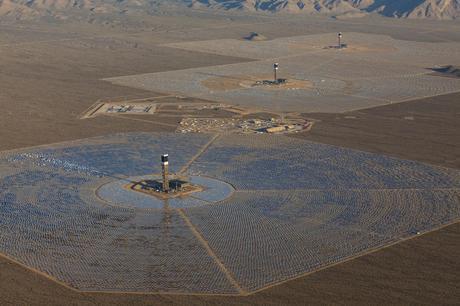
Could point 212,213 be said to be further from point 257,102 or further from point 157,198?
point 257,102

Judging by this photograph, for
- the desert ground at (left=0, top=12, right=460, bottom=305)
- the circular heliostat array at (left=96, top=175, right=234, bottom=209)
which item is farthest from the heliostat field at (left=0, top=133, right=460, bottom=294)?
the desert ground at (left=0, top=12, right=460, bottom=305)

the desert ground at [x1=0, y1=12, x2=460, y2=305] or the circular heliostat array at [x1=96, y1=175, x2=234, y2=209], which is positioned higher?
the circular heliostat array at [x1=96, y1=175, x2=234, y2=209]

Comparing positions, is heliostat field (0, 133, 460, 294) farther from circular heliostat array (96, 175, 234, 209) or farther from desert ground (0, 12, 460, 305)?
desert ground (0, 12, 460, 305)

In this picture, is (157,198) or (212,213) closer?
(212,213)

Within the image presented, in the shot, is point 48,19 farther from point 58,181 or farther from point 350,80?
point 58,181

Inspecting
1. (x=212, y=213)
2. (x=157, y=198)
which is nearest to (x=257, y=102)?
(x=157, y=198)

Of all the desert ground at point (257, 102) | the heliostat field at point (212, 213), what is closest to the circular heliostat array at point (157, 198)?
the heliostat field at point (212, 213)
